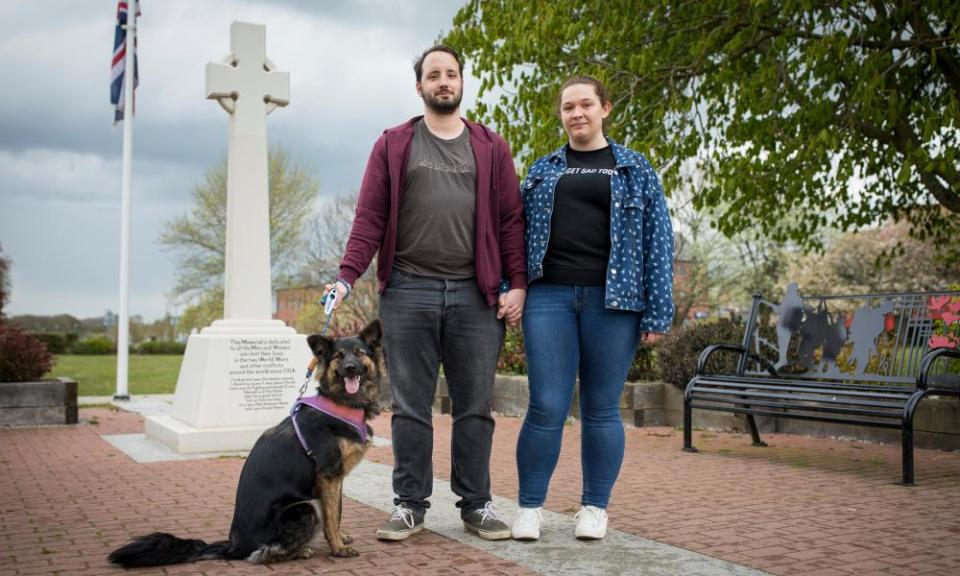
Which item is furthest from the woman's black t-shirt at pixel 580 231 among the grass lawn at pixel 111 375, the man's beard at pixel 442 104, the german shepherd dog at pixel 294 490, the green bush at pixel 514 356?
the grass lawn at pixel 111 375

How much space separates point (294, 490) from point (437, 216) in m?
1.53

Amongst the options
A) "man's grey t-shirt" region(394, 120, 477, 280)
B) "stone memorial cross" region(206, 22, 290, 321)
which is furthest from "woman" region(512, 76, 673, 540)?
"stone memorial cross" region(206, 22, 290, 321)

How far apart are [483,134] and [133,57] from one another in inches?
505

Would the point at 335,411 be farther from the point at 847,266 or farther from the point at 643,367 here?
the point at 847,266

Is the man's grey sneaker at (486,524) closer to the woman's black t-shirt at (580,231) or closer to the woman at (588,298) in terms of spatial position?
the woman at (588,298)

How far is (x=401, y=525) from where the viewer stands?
4277mm

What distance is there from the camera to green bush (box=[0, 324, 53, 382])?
10023mm

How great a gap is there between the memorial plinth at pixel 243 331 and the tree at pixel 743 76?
12.8 feet

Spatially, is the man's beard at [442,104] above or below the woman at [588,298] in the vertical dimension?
above

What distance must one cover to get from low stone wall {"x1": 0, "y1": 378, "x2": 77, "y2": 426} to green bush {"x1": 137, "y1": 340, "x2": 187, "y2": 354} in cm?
2706

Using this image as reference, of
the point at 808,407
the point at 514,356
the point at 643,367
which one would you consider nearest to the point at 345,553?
the point at 808,407

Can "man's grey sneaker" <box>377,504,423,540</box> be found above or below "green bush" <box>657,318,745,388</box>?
below

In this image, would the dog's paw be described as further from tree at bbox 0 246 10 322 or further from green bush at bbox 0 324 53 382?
tree at bbox 0 246 10 322

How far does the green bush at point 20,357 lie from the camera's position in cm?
1002
